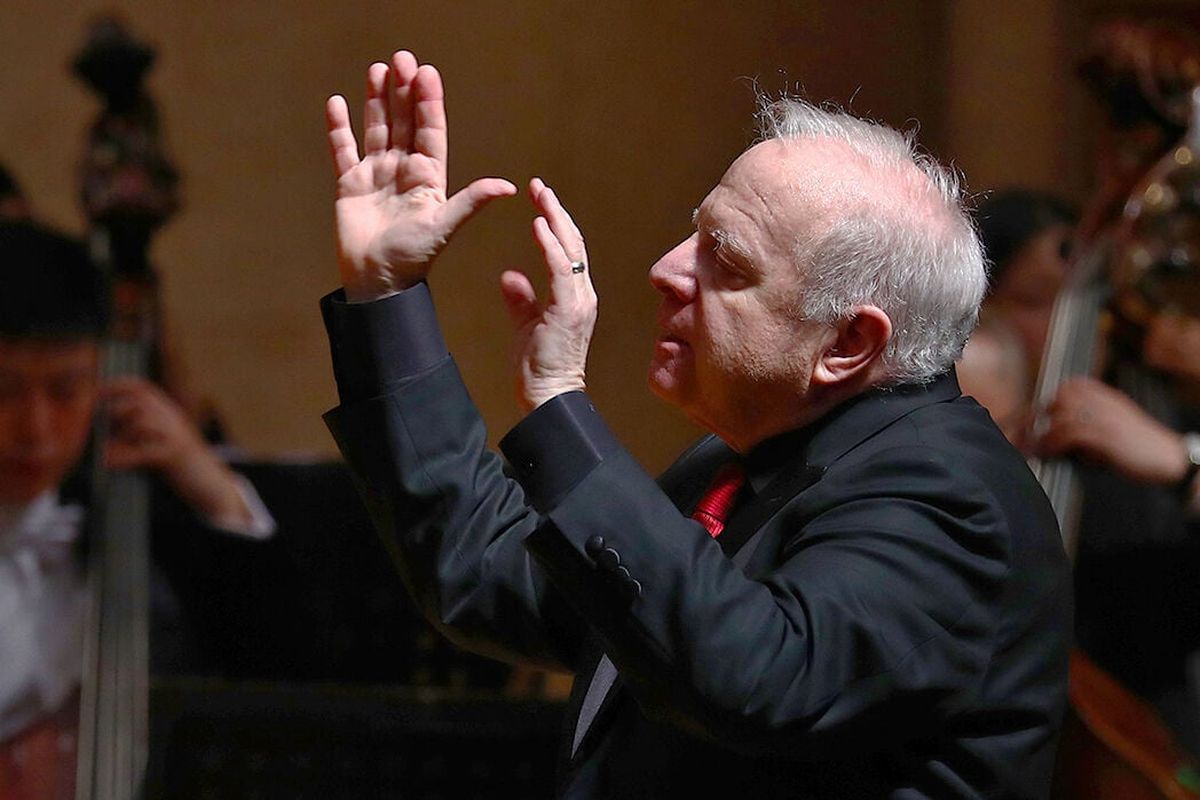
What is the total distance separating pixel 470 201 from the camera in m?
1.18

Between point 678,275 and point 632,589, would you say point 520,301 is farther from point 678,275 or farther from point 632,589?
point 632,589

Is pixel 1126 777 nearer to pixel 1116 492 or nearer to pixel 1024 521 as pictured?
pixel 1116 492

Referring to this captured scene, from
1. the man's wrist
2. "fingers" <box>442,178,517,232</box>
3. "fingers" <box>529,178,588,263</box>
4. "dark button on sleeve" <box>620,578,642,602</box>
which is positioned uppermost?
"fingers" <box>442,178,517,232</box>

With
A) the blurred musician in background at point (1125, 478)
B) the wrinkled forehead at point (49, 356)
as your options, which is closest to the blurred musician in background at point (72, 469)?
the wrinkled forehead at point (49, 356)

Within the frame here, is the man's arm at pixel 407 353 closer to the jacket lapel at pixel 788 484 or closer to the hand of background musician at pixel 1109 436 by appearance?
the jacket lapel at pixel 788 484

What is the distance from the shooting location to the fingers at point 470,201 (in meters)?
1.18

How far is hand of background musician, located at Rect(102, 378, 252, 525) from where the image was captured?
2.65 metres

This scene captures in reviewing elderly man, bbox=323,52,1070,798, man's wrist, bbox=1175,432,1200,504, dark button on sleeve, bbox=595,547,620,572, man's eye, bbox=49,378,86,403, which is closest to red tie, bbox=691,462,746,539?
elderly man, bbox=323,52,1070,798

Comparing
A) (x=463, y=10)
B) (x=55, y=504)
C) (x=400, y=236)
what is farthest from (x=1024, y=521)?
(x=463, y=10)

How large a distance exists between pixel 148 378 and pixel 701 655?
6.11 ft

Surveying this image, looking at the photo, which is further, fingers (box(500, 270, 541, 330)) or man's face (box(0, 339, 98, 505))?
man's face (box(0, 339, 98, 505))

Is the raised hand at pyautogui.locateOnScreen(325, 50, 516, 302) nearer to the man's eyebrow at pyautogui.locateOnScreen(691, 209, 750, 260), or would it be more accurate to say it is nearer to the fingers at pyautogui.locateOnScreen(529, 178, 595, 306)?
the fingers at pyautogui.locateOnScreen(529, 178, 595, 306)

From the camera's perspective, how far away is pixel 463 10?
352 cm

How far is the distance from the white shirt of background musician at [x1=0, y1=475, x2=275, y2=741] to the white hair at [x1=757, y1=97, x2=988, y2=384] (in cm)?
154
